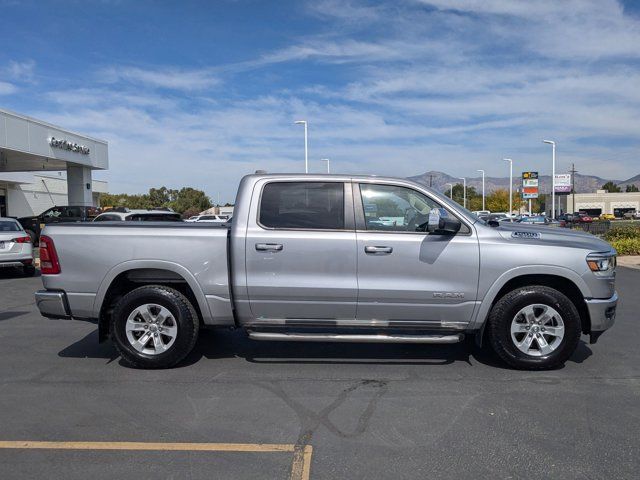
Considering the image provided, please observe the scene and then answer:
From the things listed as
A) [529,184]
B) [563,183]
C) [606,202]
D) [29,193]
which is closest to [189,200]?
[29,193]

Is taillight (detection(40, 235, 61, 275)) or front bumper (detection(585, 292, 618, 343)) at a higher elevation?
taillight (detection(40, 235, 61, 275))

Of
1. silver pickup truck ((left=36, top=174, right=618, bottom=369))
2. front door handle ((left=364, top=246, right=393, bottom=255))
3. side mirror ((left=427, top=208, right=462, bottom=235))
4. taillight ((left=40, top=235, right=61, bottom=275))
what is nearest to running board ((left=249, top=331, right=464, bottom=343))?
silver pickup truck ((left=36, top=174, right=618, bottom=369))

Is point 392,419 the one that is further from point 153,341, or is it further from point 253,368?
point 153,341

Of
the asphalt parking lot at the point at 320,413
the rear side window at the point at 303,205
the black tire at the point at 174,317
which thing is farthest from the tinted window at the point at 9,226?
the rear side window at the point at 303,205

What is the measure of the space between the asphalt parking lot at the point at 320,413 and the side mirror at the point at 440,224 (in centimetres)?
143

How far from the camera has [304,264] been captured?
550 centimetres

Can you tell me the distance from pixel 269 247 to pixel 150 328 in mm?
1502

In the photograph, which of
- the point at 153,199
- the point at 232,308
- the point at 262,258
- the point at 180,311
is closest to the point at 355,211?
the point at 262,258

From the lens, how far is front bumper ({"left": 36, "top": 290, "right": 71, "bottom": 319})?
18.5 feet

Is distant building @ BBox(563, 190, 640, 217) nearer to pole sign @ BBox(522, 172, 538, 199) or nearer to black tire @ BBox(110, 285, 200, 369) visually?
pole sign @ BBox(522, 172, 538, 199)

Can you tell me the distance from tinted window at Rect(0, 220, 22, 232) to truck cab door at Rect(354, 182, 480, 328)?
11.1 meters

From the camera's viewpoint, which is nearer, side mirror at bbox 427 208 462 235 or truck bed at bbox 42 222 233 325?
side mirror at bbox 427 208 462 235

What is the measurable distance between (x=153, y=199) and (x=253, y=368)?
73.7 meters

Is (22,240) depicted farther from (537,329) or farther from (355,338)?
(537,329)
